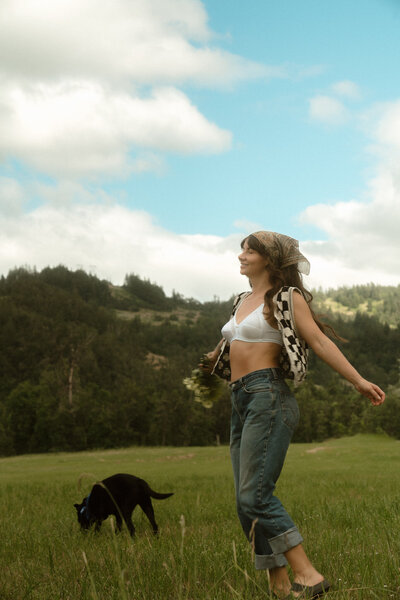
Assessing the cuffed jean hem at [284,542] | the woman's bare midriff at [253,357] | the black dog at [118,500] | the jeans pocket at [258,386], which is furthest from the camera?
the black dog at [118,500]

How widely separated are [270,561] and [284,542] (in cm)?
21

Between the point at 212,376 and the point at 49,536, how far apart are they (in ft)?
8.86

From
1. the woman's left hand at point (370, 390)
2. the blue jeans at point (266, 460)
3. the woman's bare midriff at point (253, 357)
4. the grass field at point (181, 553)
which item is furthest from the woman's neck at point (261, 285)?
the grass field at point (181, 553)

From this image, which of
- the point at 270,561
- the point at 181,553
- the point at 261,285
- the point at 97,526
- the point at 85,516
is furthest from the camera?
the point at 85,516

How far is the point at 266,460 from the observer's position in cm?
368

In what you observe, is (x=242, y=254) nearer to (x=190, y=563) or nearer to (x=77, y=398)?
(x=190, y=563)

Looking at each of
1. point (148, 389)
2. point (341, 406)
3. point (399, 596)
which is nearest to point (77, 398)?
point (148, 389)

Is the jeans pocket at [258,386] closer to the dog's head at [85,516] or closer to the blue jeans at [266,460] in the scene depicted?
the blue jeans at [266,460]

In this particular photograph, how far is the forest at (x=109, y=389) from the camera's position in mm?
73562

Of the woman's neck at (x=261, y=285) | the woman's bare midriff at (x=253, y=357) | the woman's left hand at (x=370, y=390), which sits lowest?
the woman's left hand at (x=370, y=390)

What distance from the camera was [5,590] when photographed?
13.1 feet

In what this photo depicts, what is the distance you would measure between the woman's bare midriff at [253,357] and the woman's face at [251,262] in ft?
1.88

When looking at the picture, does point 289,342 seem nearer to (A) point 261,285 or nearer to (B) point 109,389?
(A) point 261,285

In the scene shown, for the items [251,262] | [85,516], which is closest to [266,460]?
[251,262]
